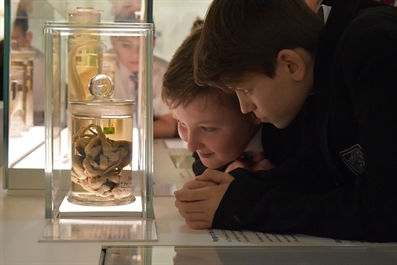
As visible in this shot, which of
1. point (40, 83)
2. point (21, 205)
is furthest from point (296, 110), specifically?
point (40, 83)

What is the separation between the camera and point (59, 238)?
0.95 metres

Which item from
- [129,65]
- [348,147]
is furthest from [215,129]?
[129,65]

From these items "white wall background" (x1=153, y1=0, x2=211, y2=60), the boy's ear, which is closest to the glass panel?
the boy's ear

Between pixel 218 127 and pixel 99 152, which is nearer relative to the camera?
pixel 99 152

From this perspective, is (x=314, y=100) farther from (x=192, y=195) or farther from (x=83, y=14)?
(x=83, y=14)

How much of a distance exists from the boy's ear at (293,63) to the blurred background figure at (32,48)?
61 cm

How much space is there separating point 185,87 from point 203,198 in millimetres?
318

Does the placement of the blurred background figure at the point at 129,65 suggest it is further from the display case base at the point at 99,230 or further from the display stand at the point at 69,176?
the display case base at the point at 99,230

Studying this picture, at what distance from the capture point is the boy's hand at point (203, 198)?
1014mm

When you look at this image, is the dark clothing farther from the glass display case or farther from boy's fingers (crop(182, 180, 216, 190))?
the glass display case

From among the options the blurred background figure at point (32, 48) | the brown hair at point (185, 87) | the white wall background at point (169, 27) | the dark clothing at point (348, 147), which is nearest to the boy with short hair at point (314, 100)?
the dark clothing at point (348, 147)

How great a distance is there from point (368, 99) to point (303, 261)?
0.79 ft

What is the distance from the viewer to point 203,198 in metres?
1.04

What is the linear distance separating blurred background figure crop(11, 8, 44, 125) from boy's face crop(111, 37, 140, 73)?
181mm
